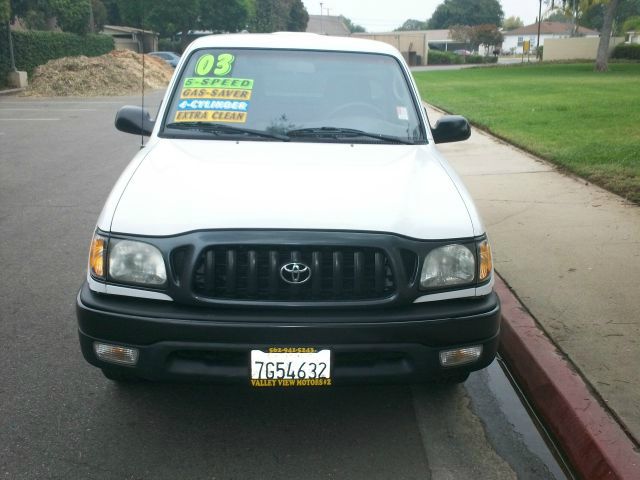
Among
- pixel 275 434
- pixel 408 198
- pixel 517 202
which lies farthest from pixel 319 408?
pixel 517 202

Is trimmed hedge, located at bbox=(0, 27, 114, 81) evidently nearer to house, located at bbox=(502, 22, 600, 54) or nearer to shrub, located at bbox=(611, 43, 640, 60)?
shrub, located at bbox=(611, 43, 640, 60)

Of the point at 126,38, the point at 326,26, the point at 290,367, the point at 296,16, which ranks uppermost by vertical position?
the point at 296,16

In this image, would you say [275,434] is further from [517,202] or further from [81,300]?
[517,202]

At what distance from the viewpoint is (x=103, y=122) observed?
1781 cm

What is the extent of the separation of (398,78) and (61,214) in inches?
173

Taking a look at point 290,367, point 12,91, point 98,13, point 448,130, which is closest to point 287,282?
point 290,367

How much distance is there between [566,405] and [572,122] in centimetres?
1219

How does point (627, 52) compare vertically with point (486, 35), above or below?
below

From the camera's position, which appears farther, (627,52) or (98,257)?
(627,52)

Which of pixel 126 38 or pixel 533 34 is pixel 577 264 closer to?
pixel 126 38

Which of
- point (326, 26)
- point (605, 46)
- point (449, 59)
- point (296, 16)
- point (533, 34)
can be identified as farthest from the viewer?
point (533, 34)

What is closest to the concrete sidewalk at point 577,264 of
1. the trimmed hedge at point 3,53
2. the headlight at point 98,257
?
the headlight at point 98,257

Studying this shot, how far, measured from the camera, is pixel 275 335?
299cm

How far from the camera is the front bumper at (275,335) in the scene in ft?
9.82
